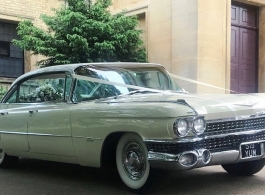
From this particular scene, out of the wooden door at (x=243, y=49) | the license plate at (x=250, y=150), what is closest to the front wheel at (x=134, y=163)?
the license plate at (x=250, y=150)

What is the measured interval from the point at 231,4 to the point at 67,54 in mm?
5440

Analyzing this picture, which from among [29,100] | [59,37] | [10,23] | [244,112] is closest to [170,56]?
[59,37]

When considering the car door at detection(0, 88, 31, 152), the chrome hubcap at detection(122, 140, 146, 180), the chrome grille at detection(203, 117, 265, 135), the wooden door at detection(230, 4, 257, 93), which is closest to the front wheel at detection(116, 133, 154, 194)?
the chrome hubcap at detection(122, 140, 146, 180)

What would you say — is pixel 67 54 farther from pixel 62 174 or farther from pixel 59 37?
pixel 62 174

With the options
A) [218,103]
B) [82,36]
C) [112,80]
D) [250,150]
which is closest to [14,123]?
[112,80]

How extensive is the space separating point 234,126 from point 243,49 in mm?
9686

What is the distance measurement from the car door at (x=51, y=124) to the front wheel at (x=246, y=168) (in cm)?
220

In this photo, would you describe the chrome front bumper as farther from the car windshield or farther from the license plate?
the car windshield

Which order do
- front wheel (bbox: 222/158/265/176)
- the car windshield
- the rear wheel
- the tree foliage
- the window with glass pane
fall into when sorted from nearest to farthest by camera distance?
the car windshield
front wheel (bbox: 222/158/265/176)
the window with glass pane
the rear wheel
the tree foliage

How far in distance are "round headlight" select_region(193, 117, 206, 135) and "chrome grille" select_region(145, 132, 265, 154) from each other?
11cm

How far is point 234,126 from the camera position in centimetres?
480

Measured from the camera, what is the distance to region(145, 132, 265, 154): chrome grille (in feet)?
14.4

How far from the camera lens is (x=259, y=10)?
46.9 feet

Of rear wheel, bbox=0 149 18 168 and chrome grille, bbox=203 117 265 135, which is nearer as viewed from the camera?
chrome grille, bbox=203 117 265 135
